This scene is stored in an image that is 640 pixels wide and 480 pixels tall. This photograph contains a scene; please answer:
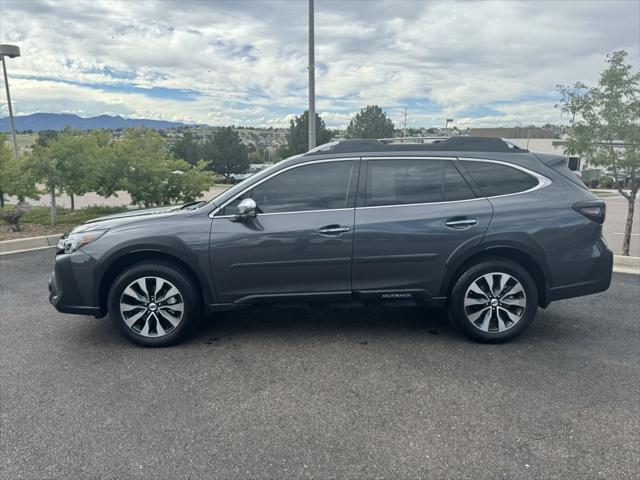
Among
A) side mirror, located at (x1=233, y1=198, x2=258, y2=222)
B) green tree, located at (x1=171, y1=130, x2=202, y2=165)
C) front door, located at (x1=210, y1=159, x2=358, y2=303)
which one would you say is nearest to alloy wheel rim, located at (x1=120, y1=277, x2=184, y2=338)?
front door, located at (x1=210, y1=159, x2=358, y2=303)

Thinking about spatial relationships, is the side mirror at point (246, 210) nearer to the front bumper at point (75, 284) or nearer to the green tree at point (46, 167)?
the front bumper at point (75, 284)

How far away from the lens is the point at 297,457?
2.55 meters

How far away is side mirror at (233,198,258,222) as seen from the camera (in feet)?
12.4

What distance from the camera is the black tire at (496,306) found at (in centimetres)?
397

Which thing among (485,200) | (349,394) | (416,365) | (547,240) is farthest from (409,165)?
(349,394)

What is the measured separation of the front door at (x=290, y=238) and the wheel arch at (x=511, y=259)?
35.5 inches

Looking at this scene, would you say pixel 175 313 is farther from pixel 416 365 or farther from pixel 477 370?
pixel 477 370

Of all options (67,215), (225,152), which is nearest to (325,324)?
(67,215)

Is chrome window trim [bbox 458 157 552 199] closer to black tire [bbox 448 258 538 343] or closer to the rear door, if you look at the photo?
the rear door

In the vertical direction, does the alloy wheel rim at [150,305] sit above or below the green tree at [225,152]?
below

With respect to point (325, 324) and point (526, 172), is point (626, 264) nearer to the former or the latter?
point (526, 172)

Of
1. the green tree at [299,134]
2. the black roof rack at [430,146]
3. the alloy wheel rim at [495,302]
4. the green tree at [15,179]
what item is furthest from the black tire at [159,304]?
the green tree at [299,134]

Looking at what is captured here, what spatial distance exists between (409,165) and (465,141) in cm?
63

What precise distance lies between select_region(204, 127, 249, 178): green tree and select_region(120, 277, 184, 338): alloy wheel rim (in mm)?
53549
